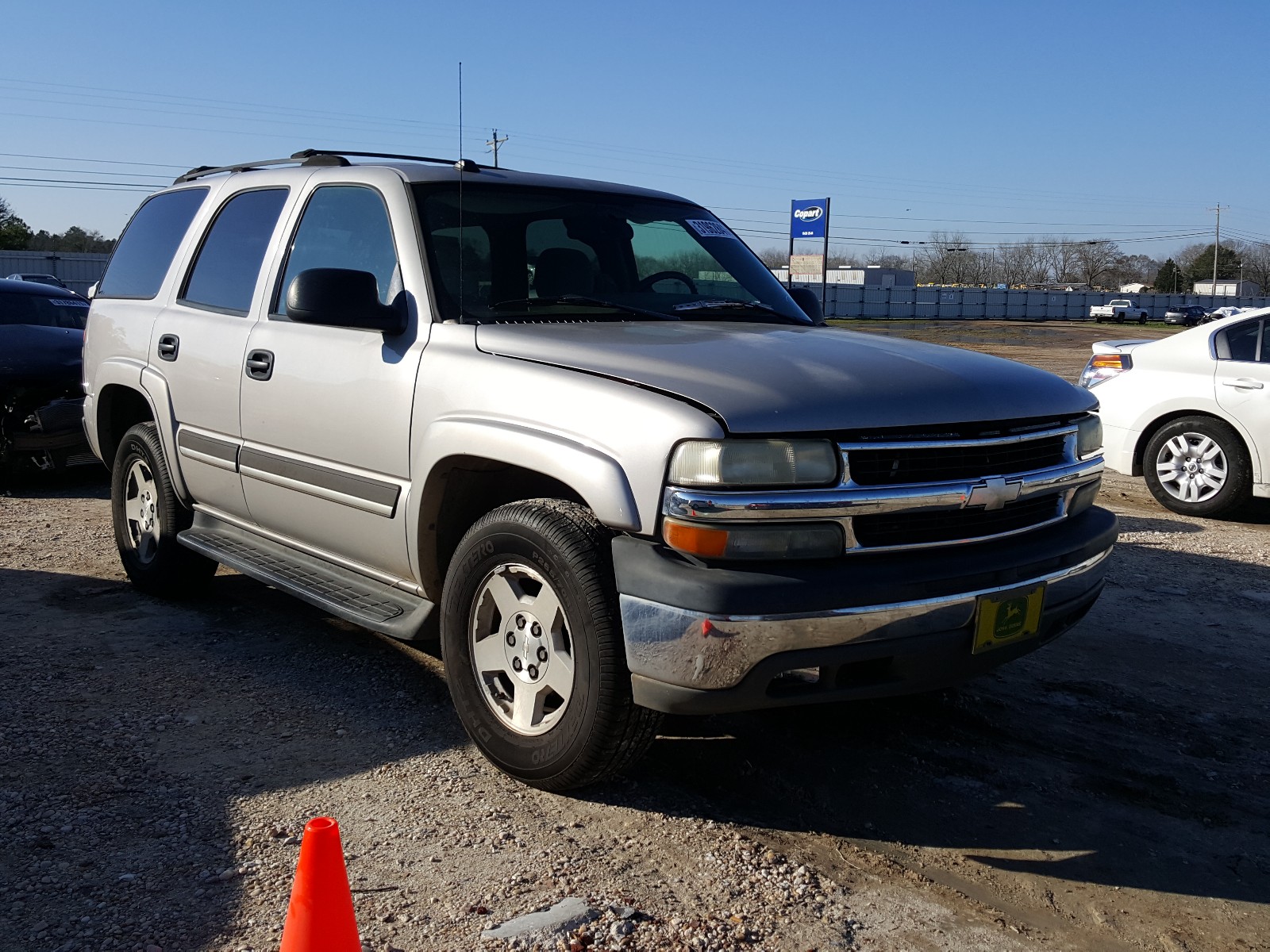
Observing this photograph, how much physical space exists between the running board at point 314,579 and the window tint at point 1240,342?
6.73 metres

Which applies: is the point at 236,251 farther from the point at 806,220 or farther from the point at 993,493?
the point at 806,220

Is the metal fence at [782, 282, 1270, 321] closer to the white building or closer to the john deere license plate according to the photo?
the white building

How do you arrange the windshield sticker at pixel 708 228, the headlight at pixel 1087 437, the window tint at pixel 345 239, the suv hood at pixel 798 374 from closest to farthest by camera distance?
the suv hood at pixel 798 374 → the headlight at pixel 1087 437 → the window tint at pixel 345 239 → the windshield sticker at pixel 708 228

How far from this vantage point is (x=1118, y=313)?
74062 mm

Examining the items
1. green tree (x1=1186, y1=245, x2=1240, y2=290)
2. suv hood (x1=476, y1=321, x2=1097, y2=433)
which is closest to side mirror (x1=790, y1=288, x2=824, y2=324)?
suv hood (x1=476, y1=321, x2=1097, y2=433)

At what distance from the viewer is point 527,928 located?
108 inches

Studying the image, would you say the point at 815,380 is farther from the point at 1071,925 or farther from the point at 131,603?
the point at 131,603

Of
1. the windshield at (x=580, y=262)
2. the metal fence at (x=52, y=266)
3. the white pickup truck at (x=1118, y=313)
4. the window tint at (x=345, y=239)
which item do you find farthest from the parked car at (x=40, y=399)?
the white pickup truck at (x=1118, y=313)

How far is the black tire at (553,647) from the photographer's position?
3.14m

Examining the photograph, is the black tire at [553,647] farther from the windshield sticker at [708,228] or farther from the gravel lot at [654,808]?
the windshield sticker at [708,228]

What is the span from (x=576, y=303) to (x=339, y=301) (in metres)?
0.86

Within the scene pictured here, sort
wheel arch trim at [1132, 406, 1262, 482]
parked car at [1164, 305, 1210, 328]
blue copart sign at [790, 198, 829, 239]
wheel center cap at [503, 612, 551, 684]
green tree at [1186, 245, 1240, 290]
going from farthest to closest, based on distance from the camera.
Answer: green tree at [1186, 245, 1240, 290], parked car at [1164, 305, 1210, 328], blue copart sign at [790, 198, 829, 239], wheel arch trim at [1132, 406, 1262, 482], wheel center cap at [503, 612, 551, 684]

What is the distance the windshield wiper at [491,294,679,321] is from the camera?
4.11m

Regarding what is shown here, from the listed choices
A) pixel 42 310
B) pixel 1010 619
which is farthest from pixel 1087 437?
pixel 42 310
